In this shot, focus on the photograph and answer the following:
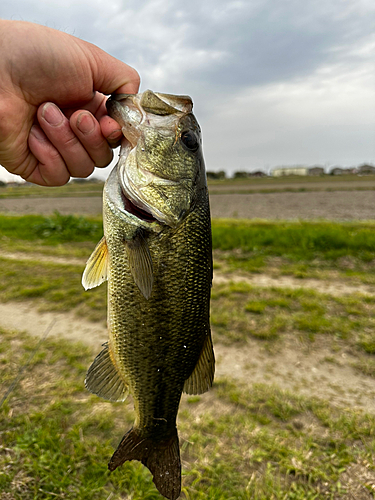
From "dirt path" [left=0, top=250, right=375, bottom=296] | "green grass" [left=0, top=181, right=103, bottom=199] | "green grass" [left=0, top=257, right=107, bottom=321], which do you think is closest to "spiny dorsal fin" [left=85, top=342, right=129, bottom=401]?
"green grass" [left=0, top=257, right=107, bottom=321]

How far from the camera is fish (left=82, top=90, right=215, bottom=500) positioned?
6.27ft

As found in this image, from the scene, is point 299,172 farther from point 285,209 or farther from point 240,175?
point 285,209

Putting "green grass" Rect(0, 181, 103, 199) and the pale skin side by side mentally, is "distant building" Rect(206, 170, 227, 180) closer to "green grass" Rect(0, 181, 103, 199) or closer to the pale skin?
"green grass" Rect(0, 181, 103, 199)

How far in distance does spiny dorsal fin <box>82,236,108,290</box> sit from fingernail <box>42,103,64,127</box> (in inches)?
35.7

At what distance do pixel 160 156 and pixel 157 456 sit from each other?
5.57 ft

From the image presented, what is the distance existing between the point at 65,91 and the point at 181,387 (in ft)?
6.71

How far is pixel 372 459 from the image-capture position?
132 inches

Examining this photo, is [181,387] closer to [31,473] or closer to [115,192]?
[115,192]

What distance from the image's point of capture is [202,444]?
3605 mm

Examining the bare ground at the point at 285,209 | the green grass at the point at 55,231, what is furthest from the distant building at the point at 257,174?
the green grass at the point at 55,231

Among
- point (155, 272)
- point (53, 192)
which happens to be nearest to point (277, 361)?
point (155, 272)

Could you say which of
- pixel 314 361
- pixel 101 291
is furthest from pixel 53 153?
pixel 101 291

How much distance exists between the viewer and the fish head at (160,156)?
1929 millimetres

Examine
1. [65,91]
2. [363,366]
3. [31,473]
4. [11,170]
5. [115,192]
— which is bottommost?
[31,473]
